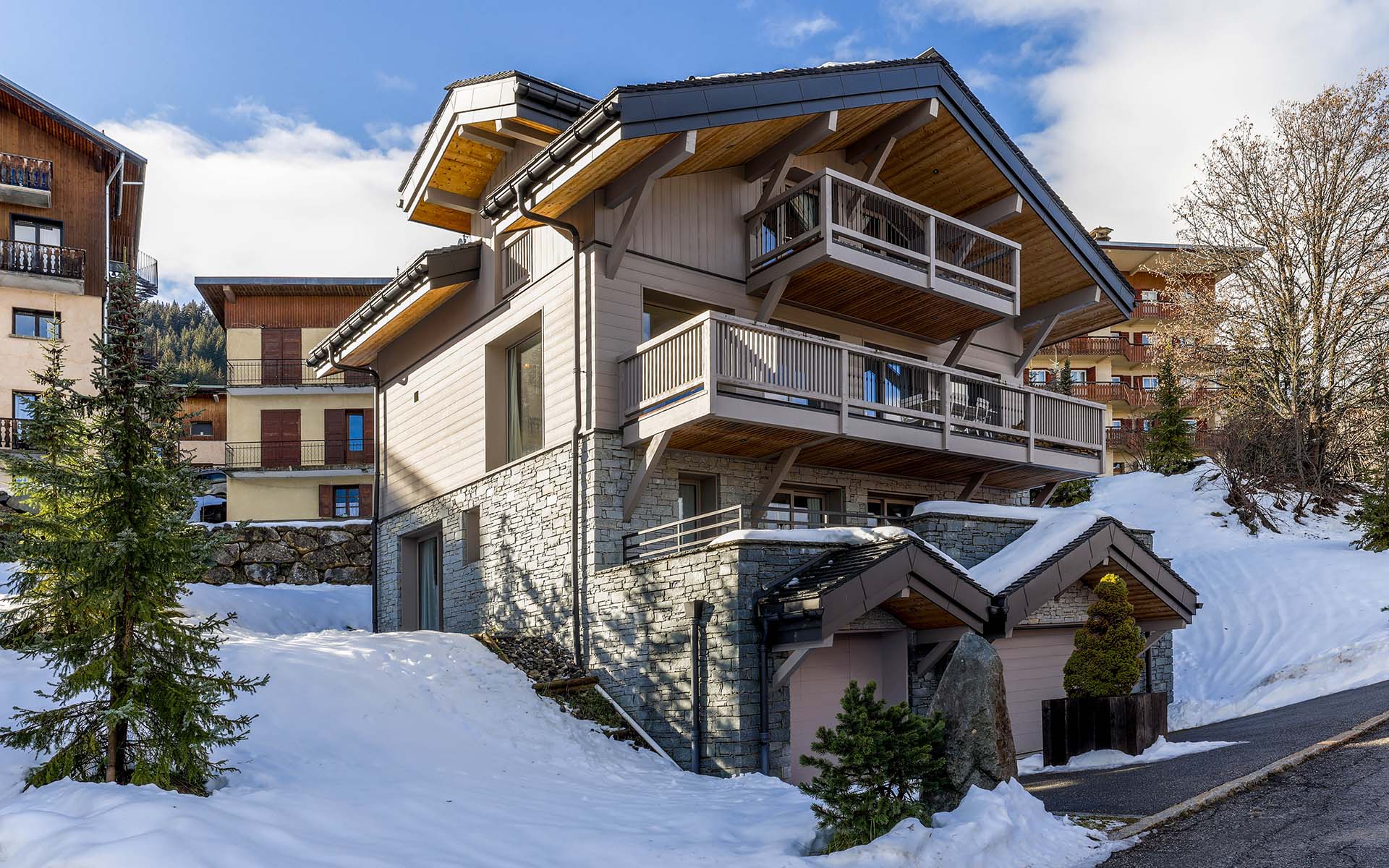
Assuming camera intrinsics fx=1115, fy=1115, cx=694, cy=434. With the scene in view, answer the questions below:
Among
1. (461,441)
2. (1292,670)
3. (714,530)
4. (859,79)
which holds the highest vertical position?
(859,79)

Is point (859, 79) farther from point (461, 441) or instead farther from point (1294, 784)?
point (1294, 784)

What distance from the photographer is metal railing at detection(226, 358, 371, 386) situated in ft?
126

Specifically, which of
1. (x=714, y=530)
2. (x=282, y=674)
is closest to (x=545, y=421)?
(x=714, y=530)

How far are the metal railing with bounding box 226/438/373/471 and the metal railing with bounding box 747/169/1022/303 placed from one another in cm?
2352

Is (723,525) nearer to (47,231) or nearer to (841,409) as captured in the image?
(841,409)

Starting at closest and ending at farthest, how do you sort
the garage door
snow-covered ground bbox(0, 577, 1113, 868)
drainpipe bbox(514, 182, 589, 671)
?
snow-covered ground bbox(0, 577, 1113, 868) → drainpipe bbox(514, 182, 589, 671) → the garage door

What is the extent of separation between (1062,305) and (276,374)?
2759 cm

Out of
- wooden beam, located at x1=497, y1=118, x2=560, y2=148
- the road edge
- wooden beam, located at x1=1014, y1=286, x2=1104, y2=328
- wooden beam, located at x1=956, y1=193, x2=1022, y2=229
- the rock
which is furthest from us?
wooden beam, located at x1=1014, y1=286, x2=1104, y2=328

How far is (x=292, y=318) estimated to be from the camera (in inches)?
1543

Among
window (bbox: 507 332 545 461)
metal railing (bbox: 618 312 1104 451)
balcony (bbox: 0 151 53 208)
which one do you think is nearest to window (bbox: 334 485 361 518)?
balcony (bbox: 0 151 53 208)

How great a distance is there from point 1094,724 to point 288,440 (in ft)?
100

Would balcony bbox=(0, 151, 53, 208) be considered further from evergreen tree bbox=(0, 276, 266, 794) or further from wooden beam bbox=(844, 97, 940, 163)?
evergreen tree bbox=(0, 276, 266, 794)

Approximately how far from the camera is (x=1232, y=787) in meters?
11.0

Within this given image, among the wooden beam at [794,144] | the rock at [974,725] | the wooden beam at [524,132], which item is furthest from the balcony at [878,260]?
the rock at [974,725]
